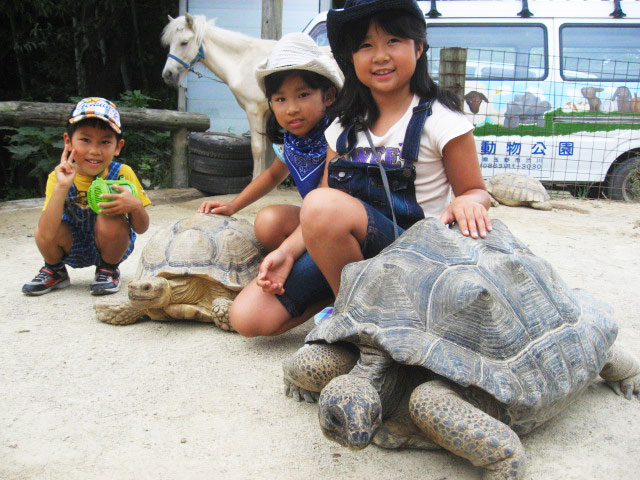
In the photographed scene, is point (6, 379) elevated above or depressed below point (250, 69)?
below

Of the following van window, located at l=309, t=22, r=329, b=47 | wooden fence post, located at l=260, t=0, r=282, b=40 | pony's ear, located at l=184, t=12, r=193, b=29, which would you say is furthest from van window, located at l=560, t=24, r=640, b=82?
pony's ear, located at l=184, t=12, r=193, b=29

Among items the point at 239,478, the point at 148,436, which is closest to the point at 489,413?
the point at 239,478

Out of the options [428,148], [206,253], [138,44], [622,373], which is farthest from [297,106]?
[138,44]

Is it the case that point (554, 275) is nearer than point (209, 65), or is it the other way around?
point (554, 275)

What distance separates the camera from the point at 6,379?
2281mm

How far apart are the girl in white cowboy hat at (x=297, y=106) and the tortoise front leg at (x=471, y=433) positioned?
1.39 meters

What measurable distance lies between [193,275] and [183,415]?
2.95 feet

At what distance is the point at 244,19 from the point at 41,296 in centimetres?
712

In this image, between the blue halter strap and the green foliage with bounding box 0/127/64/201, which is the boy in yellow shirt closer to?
the blue halter strap

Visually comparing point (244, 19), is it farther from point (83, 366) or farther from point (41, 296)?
point (83, 366)

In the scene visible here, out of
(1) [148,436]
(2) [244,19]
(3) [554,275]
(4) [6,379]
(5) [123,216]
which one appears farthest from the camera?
(2) [244,19]

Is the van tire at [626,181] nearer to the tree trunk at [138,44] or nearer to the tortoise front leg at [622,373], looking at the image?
the tortoise front leg at [622,373]

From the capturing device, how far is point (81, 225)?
331 centimetres

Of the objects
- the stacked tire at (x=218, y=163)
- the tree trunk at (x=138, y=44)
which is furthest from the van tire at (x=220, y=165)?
the tree trunk at (x=138, y=44)
